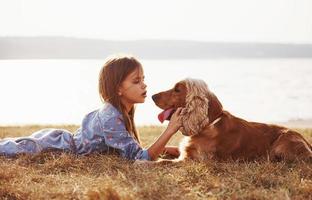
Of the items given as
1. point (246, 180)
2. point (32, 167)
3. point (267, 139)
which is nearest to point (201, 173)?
point (246, 180)

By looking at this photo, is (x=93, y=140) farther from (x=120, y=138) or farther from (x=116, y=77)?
(x=116, y=77)

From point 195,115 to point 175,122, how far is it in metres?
0.21

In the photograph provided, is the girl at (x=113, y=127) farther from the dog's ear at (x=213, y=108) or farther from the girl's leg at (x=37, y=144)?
the dog's ear at (x=213, y=108)

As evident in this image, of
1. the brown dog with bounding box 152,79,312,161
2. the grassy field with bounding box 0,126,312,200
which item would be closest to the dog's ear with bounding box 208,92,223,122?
the brown dog with bounding box 152,79,312,161

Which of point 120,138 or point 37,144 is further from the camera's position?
point 37,144

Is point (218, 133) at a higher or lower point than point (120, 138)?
higher

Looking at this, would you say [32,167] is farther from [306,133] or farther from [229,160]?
[306,133]

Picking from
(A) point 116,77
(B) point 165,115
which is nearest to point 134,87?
(A) point 116,77

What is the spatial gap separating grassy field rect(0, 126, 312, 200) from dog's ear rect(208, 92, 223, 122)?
56cm

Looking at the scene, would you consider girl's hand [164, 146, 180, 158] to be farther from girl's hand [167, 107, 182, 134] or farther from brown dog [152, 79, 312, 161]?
girl's hand [167, 107, 182, 134]

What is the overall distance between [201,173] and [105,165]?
93 centimetres

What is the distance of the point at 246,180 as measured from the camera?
4395 millimetres

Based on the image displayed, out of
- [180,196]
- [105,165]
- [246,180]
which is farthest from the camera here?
[105,165]

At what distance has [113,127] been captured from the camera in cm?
556
